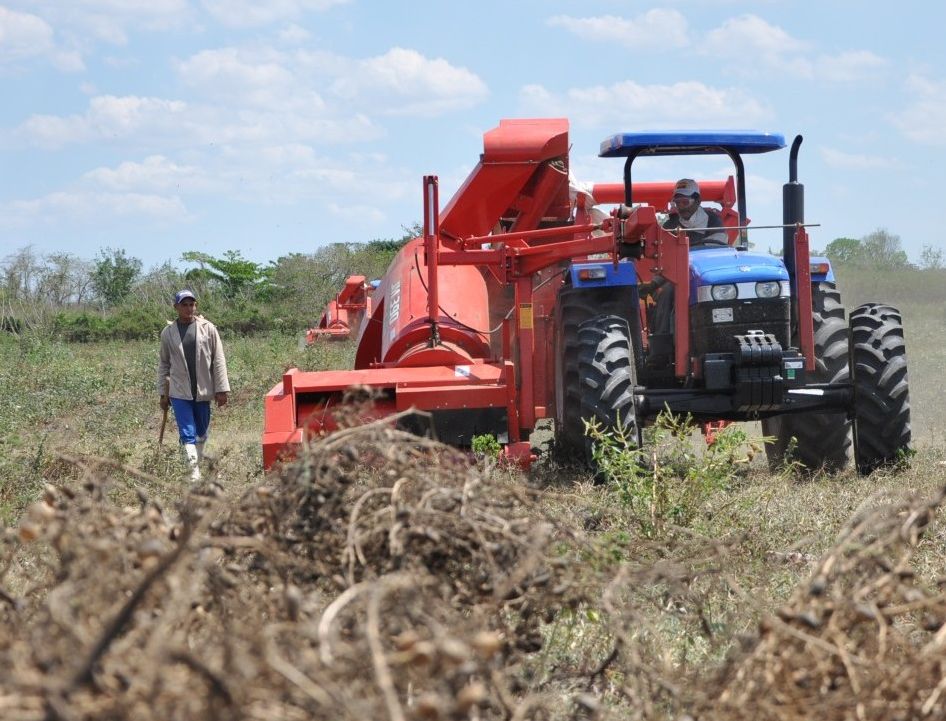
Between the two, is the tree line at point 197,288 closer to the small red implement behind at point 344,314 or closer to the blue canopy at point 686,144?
the small red implement behind at point 344,314

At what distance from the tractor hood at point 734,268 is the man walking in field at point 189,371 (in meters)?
3.37

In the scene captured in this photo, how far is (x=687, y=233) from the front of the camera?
23.3ft

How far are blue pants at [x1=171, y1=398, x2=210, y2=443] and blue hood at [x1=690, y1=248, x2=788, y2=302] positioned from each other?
3606 millimetres

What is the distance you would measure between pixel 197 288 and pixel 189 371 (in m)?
26.4

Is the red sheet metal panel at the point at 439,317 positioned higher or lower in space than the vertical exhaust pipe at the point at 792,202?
lower

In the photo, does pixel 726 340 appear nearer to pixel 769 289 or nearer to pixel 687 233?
pixel 769 289

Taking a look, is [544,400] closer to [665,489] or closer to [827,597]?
[665,489]

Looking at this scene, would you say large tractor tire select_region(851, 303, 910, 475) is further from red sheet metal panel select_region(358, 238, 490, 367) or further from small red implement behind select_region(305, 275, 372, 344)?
small red implement behind select_region(305, 275, 372, 344)

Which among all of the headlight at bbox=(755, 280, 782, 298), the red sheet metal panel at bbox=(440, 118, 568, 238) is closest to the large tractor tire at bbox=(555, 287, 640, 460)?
the headlight at bbox=(755, 280, 782, 298)

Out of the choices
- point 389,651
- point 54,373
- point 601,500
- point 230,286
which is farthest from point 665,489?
point 230,286

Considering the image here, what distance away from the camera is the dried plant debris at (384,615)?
6.27 feet

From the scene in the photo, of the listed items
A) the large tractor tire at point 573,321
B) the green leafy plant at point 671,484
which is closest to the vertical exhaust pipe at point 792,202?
the large tractor tire at point 573,321

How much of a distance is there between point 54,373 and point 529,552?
15332mm

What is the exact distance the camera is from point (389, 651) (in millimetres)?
2463
